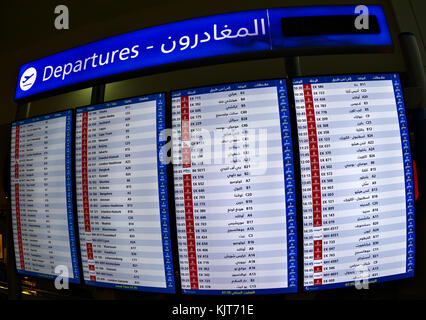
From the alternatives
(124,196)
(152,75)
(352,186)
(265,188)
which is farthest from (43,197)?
(352,186)

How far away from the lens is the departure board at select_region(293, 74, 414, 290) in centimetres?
85

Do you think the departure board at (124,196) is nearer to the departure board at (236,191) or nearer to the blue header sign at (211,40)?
the departure board at (236,191)

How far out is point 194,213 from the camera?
0.89 meters

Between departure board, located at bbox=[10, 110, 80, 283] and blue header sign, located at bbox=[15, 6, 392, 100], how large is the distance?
0.34 metres

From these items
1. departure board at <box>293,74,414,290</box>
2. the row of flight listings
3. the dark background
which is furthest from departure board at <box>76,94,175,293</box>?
departure board at <box>293,74,414,290</box>

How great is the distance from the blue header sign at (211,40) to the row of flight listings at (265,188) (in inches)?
7.8

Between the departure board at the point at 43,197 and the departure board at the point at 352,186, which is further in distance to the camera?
the departure board at the point at 43,197

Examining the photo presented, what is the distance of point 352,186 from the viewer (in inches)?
33.7

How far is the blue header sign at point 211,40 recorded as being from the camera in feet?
3.10

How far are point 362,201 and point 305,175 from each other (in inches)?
10.3

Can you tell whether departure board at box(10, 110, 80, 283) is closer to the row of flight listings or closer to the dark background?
the dark background

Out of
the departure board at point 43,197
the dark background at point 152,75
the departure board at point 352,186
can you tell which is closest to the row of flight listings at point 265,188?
the departure board at point 352,186

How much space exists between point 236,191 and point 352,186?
0.48 meters
